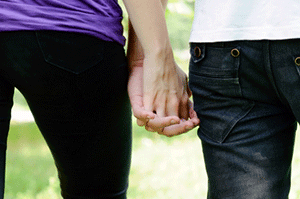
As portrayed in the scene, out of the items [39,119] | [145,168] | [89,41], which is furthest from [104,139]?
[145,168]

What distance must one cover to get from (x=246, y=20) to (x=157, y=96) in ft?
1.39

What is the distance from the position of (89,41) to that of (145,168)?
222 centimetres

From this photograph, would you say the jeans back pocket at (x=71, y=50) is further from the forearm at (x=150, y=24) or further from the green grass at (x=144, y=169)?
the green grass at (x=144, y=169)

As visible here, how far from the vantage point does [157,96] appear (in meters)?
1.27

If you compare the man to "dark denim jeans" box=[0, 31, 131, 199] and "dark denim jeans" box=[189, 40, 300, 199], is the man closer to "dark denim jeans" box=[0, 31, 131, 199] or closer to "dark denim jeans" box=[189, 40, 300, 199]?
"dark denim jeans" box=[189, 40, 300, 199]

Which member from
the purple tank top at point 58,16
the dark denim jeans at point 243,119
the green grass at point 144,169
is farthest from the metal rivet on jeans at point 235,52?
the green grass at point 144,169

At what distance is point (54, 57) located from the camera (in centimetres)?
110


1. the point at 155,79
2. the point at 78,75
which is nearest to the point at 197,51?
the point at 155,79

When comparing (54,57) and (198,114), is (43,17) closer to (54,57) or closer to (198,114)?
(54,57)

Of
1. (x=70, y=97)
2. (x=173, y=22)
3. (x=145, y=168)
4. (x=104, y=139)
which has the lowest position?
(x=145, y=168)

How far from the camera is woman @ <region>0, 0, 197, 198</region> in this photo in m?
1.09

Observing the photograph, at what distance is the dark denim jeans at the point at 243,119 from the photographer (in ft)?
3.21

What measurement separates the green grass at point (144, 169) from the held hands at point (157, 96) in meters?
1.54

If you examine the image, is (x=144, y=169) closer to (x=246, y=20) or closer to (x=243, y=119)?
(x=243, y=119)
